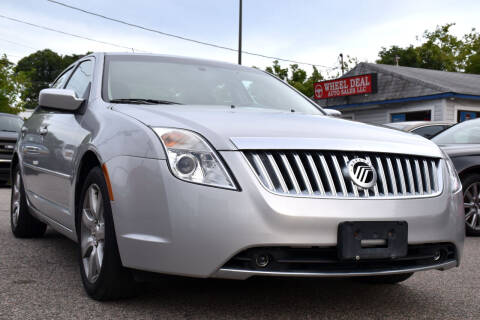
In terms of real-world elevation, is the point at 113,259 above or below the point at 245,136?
below

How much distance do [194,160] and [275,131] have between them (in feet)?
1.48

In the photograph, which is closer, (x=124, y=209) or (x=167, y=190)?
(x=167, y=190)

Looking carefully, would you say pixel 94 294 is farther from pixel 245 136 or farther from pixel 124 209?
pixel 245 136

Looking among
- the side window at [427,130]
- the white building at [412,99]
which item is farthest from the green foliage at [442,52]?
the side window at [427,130]

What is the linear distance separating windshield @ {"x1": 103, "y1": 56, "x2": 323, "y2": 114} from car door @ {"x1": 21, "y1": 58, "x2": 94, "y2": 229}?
0.90ft

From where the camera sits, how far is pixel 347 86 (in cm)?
2752

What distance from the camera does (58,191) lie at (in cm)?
414

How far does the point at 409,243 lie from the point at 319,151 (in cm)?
65

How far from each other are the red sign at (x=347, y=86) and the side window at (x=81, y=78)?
892 inches

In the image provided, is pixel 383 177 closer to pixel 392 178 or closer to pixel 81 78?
pixel 392 178

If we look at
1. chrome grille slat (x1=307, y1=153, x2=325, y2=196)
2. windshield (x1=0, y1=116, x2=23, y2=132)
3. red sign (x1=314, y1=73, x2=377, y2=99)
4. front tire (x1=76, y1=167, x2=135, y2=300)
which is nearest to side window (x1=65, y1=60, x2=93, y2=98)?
front tire (x1=76, y1=167, x2=135, y2=300)

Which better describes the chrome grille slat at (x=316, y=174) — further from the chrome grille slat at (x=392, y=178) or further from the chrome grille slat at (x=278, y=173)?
the chrome grille slat at (x=392, y=178)

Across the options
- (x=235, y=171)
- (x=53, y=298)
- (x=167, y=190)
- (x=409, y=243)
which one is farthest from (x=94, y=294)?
(x=409, y=243)

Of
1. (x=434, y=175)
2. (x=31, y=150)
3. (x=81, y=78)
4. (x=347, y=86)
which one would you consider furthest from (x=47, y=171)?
(x=347, y=86)
